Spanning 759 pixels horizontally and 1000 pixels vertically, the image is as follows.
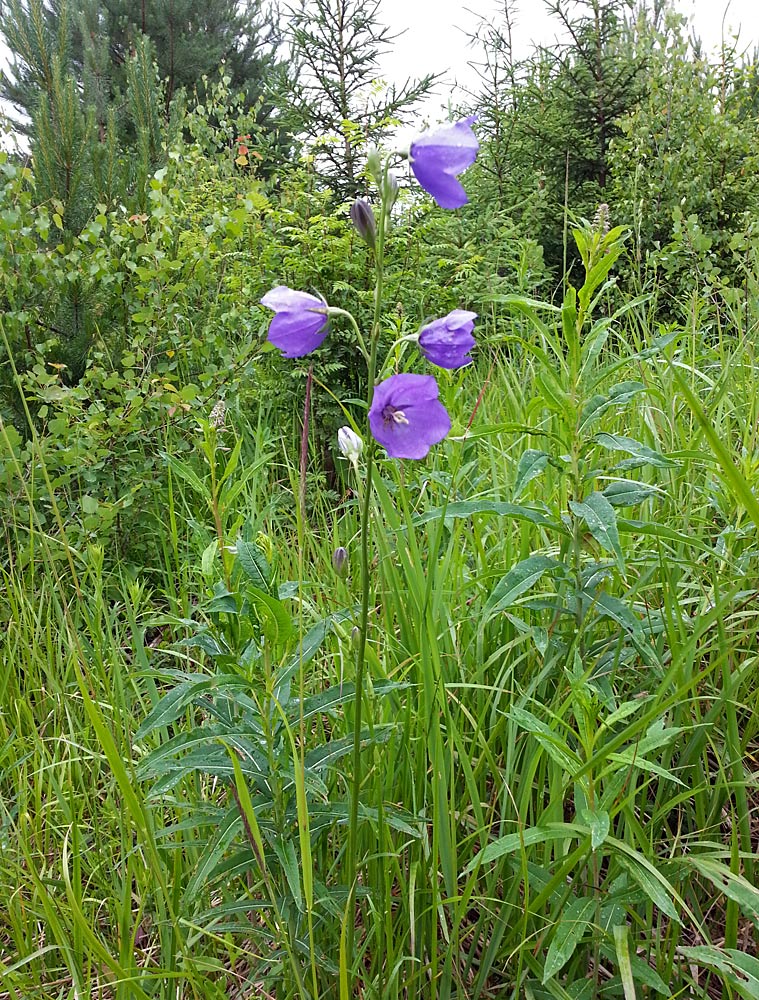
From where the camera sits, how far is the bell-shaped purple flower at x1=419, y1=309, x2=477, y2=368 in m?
1.07

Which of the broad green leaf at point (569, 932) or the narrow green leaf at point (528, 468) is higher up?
the narrow green leaf at point (528, 468)

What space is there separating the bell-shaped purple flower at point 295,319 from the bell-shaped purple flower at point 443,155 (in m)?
0.23

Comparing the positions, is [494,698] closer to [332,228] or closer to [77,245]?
[77,245]

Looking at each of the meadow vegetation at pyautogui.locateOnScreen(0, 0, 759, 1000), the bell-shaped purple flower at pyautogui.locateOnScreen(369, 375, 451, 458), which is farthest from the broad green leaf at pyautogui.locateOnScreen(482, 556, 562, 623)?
the bell-shaped purple flower at pyautogui.locateOnScreen(369, 375, 451, 458)

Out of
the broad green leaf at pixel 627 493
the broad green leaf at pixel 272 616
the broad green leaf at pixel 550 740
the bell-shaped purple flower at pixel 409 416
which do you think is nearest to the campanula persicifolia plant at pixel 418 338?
the bell-shaped purple flower at pixel 409 416

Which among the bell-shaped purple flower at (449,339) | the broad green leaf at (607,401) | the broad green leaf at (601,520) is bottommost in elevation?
the broad green leaf at (601,520)

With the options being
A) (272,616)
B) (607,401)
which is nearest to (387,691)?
(272,616)

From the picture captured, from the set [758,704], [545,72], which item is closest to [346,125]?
[545,72]

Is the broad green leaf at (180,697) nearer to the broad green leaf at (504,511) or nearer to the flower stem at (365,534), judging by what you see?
the flower stem at (365,534)

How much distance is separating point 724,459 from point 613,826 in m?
0.86

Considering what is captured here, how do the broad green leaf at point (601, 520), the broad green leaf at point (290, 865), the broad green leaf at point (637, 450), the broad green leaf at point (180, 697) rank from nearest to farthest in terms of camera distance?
the broad green leaf at point (290, 865)
the broad green leaf at point (180, 697)
the broad green leaf at point (601, 520)
the broad green leaf at point (637, 450)

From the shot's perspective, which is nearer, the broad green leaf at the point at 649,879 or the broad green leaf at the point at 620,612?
the broad green leaf at the point at 649,879

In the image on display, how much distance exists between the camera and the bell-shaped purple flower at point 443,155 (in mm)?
1028

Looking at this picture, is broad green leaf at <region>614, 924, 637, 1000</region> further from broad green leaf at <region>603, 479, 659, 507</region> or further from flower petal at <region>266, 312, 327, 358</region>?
flower petal at <region>266, 312, 327, 358</region>
